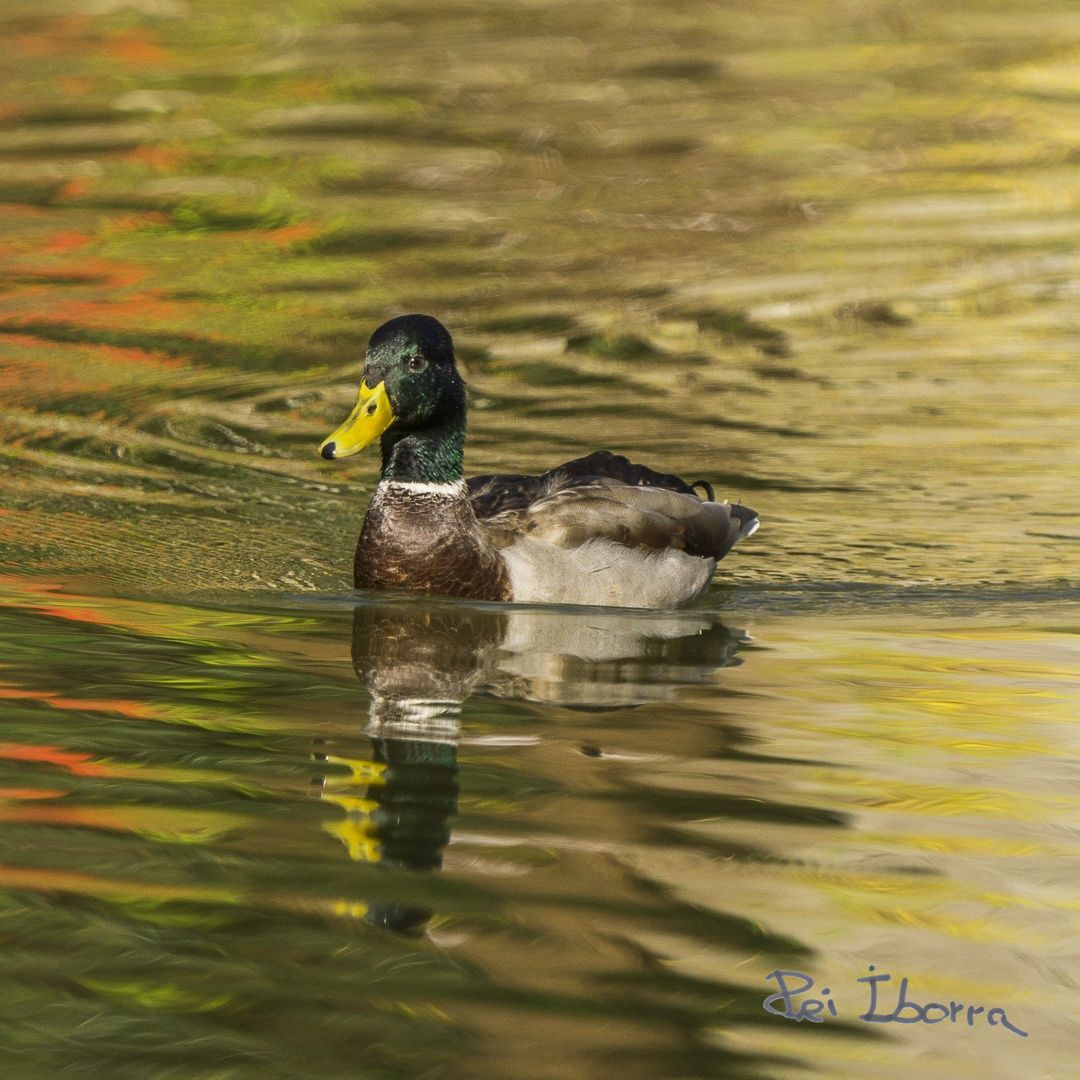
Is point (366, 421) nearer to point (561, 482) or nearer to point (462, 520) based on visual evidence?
point (462, 520)

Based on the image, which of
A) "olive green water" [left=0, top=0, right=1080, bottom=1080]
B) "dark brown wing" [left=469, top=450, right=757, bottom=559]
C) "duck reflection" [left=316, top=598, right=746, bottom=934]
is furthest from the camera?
"dark brown wing" [left=469, top=450, right=757, bottom=559]

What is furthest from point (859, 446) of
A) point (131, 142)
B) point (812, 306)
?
point (131, 142)

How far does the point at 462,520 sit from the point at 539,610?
1.52 feet

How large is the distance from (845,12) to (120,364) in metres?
15.5

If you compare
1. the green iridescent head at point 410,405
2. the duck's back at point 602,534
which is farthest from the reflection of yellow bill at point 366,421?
the duck's back at point 602,534

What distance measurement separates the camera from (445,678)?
7270 millimetres

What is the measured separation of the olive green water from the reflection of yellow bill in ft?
2.26

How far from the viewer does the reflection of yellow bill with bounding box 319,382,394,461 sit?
8.09 metres

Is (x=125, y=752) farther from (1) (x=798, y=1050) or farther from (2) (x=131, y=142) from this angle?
(2) (x=131, y=142)

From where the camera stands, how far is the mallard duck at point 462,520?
820 centimetres
